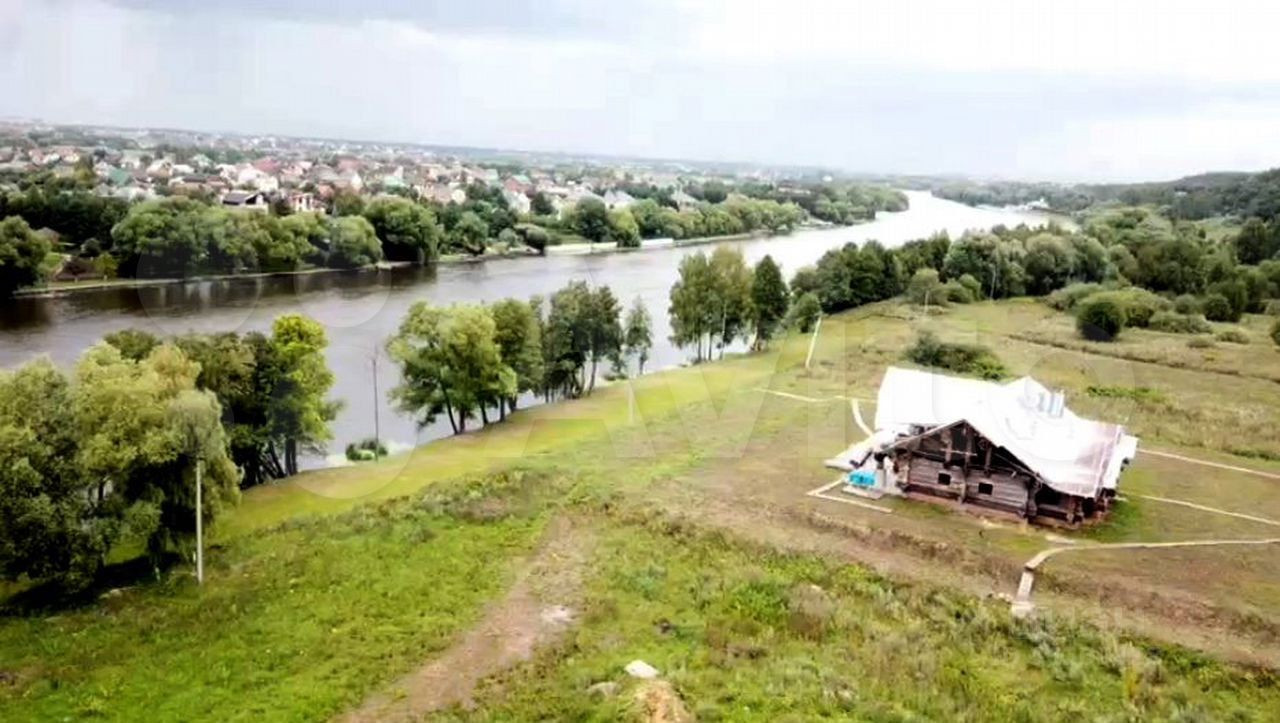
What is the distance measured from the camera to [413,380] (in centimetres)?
3059

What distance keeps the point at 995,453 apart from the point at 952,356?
65.5ft

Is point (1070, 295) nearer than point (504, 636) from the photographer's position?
No

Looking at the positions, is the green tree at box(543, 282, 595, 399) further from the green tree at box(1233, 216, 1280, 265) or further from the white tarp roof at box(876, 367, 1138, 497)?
the green tree at box(1233, 216, 1280, 265)

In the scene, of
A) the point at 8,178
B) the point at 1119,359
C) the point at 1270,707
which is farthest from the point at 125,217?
the point at 1270,707

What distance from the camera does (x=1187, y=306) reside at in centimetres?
5894

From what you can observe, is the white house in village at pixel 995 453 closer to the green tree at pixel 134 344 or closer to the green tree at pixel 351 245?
the green tree at pixel 134 344

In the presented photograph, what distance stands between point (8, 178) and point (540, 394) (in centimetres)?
8216

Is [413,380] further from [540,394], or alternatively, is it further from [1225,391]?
[1225,391]

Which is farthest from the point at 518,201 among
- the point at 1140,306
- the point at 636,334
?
the point at 636,334

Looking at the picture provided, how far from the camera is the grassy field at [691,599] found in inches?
580

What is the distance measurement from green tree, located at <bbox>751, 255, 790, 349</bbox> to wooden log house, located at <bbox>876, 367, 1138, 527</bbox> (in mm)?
22660

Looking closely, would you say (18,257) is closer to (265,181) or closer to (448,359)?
(448,359)

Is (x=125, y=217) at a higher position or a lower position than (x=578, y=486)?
higher

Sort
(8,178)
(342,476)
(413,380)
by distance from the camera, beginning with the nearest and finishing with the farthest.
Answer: (342,476)
(413,380)
(8,178)
